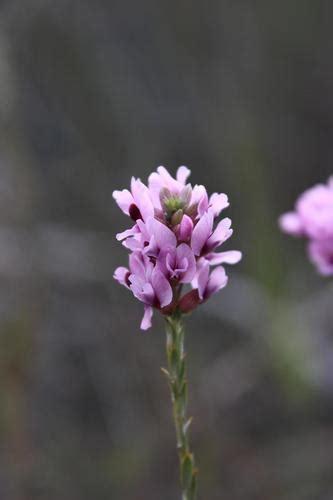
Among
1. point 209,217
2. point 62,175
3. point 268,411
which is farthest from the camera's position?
point 62,175

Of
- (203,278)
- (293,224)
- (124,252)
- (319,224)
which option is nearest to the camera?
(203,278)

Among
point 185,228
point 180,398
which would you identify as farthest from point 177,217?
point 180,398

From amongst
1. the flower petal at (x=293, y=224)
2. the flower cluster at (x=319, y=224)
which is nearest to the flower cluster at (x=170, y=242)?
the flower cluster at (x=319, y=224)

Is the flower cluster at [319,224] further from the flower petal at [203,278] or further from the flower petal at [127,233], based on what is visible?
the flower petal at [127,233]

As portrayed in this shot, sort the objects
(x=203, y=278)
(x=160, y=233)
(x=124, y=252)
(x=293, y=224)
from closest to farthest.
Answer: (x=160, y=233) → (x=203, y=278) → (x=293, y=224) → (x=124, y=252)

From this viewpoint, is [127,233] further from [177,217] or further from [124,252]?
[124,252]

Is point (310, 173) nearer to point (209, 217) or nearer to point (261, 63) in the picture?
point (261, 63)

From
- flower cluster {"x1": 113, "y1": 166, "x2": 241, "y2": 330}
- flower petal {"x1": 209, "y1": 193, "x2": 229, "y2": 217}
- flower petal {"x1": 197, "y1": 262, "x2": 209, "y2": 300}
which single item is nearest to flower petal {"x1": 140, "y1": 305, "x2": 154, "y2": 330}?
flower cluster {"x1": 113, "y1": 166, "x2": 241, "y2": 330}

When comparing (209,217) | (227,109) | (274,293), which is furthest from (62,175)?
(209,217)
